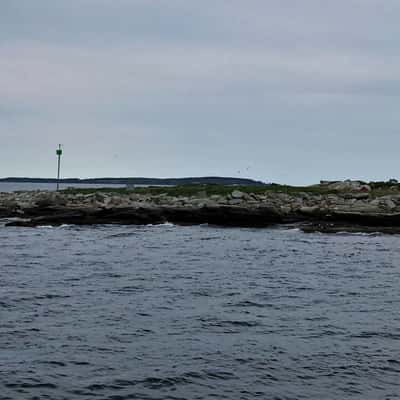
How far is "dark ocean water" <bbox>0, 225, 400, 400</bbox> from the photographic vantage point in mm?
13094

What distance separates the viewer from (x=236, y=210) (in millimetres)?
50406

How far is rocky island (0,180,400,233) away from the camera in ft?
156

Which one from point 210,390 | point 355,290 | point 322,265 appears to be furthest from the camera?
point 322,265

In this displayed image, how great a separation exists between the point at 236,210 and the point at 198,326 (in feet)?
109

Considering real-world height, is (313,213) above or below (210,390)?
above

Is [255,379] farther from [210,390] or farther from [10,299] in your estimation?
[10,299]

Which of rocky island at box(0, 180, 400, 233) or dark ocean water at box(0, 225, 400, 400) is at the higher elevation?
rocky island at box(0, 180, 400, 233)

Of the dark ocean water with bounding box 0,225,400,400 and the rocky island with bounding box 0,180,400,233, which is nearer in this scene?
the dark ocean water with bounding box 0,225,400,400

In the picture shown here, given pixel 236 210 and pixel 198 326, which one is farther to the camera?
pixel 236 210

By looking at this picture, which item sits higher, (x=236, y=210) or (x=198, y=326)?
(x=236, y=210)

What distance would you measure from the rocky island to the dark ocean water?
47.7ft

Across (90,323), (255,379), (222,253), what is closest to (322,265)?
(222,253)

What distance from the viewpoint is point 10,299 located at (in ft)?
67.8

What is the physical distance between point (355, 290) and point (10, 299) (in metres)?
11.0
